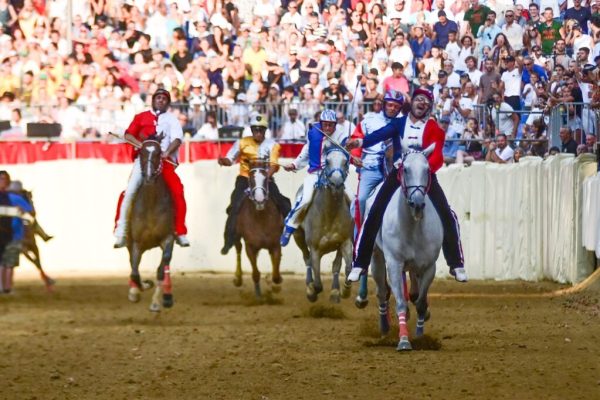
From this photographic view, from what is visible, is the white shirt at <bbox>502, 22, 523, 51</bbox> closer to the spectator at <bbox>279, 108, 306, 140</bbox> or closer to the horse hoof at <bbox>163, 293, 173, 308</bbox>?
the spectator at <bbox>279, 108, 306, 140</bbox>

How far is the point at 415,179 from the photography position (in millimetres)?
12469

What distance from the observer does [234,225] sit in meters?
20.5

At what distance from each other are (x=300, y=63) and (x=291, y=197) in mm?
3091

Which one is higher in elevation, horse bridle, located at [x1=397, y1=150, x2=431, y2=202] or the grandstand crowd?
the grandstand crowd

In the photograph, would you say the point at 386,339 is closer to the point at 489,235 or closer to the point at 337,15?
the point at 489,235

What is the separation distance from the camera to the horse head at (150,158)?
17.2 meters

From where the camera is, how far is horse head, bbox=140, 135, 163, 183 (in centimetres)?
1722

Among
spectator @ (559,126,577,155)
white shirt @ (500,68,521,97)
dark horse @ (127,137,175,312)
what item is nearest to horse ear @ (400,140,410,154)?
dark horse @ (127,137,175,312)

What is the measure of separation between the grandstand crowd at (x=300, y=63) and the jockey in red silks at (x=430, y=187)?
6941 millimetres

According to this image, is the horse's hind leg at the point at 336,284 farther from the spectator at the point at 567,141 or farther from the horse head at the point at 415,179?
the spectator at the point at 567,141

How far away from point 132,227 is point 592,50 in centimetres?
898

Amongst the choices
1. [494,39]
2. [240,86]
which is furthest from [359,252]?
[240,86]

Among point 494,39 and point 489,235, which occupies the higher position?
point 494,39

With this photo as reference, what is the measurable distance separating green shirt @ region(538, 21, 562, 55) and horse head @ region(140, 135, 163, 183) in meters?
8.61
